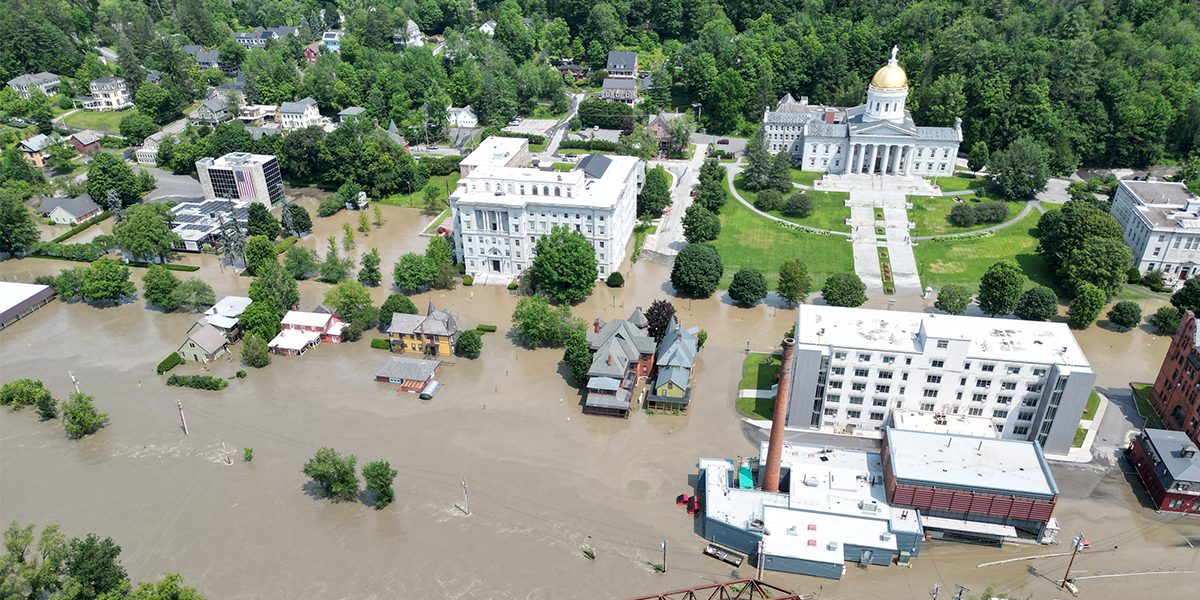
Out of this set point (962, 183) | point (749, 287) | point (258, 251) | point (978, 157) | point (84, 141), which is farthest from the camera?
point (84, 141)

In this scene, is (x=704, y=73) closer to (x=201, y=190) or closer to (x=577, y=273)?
(x=577, y=273)

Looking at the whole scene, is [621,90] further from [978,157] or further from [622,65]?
[978,157]

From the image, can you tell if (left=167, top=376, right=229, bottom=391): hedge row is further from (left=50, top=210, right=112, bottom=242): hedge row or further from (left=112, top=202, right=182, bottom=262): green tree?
(left=50, top=210, right=112, bottom=242): hedge row

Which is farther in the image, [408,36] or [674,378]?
[408,36]

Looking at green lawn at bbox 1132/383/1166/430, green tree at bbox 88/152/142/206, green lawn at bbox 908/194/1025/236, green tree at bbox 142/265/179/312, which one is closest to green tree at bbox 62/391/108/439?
green tree at bbox 142/265/179/312

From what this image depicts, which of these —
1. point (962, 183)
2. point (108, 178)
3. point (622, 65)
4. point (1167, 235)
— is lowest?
point (962, 183)

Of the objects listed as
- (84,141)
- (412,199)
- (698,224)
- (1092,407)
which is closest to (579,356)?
(698,224)

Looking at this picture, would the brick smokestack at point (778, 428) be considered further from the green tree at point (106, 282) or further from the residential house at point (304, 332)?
the green tree at point (106, 282)
